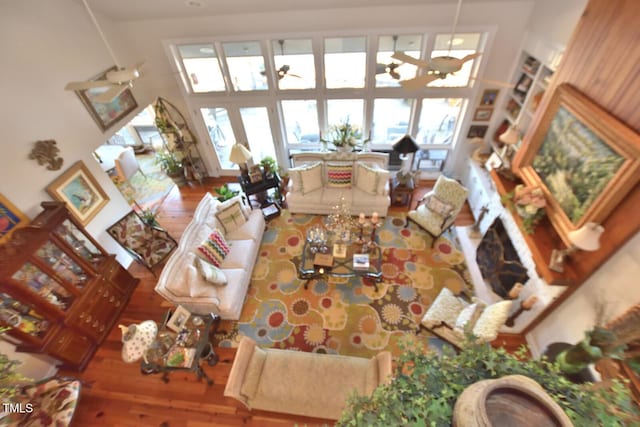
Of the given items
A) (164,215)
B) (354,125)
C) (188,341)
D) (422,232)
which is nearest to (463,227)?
(422,232)

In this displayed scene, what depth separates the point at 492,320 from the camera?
9.31 ft

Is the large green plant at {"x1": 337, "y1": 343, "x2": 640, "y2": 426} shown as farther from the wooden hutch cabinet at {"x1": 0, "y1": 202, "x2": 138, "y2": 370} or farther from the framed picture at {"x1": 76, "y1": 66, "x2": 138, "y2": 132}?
the framed picture at {"x1": 76, "y1": 66, "x2": 138, "y2": 132}

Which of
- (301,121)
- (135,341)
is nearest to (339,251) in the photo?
(135,341)

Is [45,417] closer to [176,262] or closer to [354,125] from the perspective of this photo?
[176,262]

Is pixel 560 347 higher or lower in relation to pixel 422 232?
higher

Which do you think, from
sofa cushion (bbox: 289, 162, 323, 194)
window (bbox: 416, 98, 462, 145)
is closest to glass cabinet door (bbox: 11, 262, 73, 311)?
sofa cushion (bbox: 289, 162, 323, 194)

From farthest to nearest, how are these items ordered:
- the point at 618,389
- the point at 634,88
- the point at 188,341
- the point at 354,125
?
1. the point at 354,125
2. the point at 188,341
3. the point at 634,88
4. the point at 618,389

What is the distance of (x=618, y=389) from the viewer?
998 mm

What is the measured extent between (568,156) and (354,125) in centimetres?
358

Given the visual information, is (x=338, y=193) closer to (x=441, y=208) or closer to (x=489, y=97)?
(x=441, y=208)

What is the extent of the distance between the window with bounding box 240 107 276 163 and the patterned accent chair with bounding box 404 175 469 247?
3449 millimetres

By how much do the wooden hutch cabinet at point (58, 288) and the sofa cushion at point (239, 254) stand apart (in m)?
1.63

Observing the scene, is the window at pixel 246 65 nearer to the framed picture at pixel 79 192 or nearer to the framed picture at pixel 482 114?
the framed picture at pixel 79 192

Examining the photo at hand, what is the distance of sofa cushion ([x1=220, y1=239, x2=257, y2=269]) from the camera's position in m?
4.19
